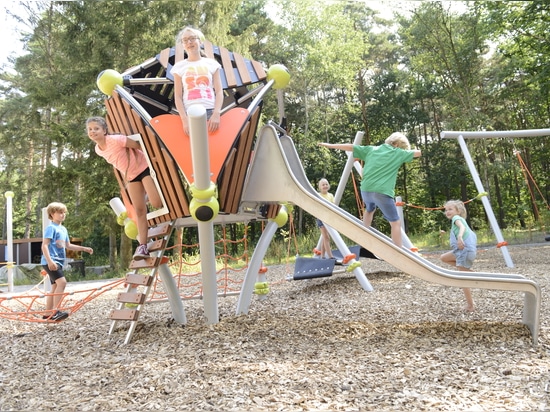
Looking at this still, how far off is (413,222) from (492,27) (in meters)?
14.0

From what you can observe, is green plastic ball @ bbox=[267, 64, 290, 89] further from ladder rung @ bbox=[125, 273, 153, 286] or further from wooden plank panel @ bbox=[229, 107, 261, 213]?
ladder rung @ bbox=[125, 273, 153, 286]

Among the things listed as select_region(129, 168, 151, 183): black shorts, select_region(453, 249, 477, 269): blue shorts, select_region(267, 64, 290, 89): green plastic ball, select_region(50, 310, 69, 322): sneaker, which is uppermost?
select_region(267, 64, 290, 89): green plastic ball

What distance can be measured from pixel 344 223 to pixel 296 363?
116 cm

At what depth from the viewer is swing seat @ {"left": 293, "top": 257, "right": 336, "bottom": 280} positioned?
6273 mm

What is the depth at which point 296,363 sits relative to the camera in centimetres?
297

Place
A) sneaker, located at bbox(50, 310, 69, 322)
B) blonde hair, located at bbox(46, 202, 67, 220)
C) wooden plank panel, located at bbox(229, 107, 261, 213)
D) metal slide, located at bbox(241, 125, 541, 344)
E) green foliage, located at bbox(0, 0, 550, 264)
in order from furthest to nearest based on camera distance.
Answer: green foliage, located at bbox(0, 0, 550, 264)
blonde hair, located at bbox(46, 202, 67, 220)
sneaker, located at bbox(50, 310, 69, 322)
wooden plank panel, located at bbox(229, 107, 261, 213)
metal slide, located at bbox(241, 125, 541, 344)

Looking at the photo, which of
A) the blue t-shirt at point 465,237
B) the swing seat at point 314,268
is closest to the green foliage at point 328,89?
the swing seat at point 314,268

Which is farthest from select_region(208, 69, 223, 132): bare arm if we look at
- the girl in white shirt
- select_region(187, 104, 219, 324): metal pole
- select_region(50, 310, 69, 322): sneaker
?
select_region(50, 310, 69, 322): sneaker

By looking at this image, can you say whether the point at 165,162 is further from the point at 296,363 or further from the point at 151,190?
the point at 296,363

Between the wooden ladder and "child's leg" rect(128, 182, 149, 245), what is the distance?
9 centimetres

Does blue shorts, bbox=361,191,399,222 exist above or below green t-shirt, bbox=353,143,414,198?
below

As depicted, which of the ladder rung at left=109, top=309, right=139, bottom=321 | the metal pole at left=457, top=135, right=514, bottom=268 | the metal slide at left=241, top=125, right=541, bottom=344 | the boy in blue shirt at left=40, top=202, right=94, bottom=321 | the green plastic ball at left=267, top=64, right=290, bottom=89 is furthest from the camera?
the metal pole at left=457, top=135, right=514, bottom=268

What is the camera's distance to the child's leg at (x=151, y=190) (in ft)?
12.9

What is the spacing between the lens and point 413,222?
2716 cm
